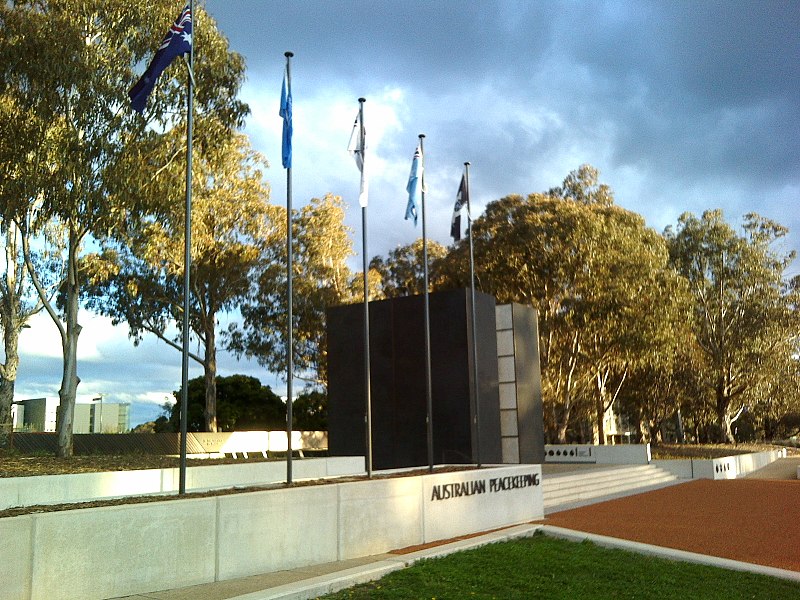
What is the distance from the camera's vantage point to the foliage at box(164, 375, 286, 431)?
43.4 meters

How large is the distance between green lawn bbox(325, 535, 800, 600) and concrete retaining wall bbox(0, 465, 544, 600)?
55.4 inches

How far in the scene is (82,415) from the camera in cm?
5012

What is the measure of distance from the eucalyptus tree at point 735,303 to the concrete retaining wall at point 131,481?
1266 inches

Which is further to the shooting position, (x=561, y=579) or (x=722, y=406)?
(x=722, y=406)

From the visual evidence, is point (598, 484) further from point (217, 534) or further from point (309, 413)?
point (309, 413)

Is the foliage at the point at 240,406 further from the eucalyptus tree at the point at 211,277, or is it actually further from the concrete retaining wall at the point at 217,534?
the concrete retaining wall at the point at 217,534

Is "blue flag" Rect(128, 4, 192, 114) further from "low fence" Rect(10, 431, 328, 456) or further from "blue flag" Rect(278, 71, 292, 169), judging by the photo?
"low fence" Rect(10, 431, 328, 456)

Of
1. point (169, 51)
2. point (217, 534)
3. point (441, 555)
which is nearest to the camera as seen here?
point (217, 534)

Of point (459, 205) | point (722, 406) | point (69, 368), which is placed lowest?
point (722, 406)

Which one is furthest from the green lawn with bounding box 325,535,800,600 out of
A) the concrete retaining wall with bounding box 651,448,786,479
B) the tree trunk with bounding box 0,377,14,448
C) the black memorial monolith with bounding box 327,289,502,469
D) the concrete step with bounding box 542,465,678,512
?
the tree trunk with bounding box 0,377,14,448

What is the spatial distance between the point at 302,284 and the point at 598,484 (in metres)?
19.7

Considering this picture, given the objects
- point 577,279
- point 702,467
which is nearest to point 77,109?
point 577,279

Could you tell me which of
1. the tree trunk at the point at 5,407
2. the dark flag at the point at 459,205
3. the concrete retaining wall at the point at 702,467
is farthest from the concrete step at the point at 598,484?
the tree trunk at the point at 5,407

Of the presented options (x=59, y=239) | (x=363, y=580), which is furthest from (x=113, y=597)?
(x=59, y=239)
